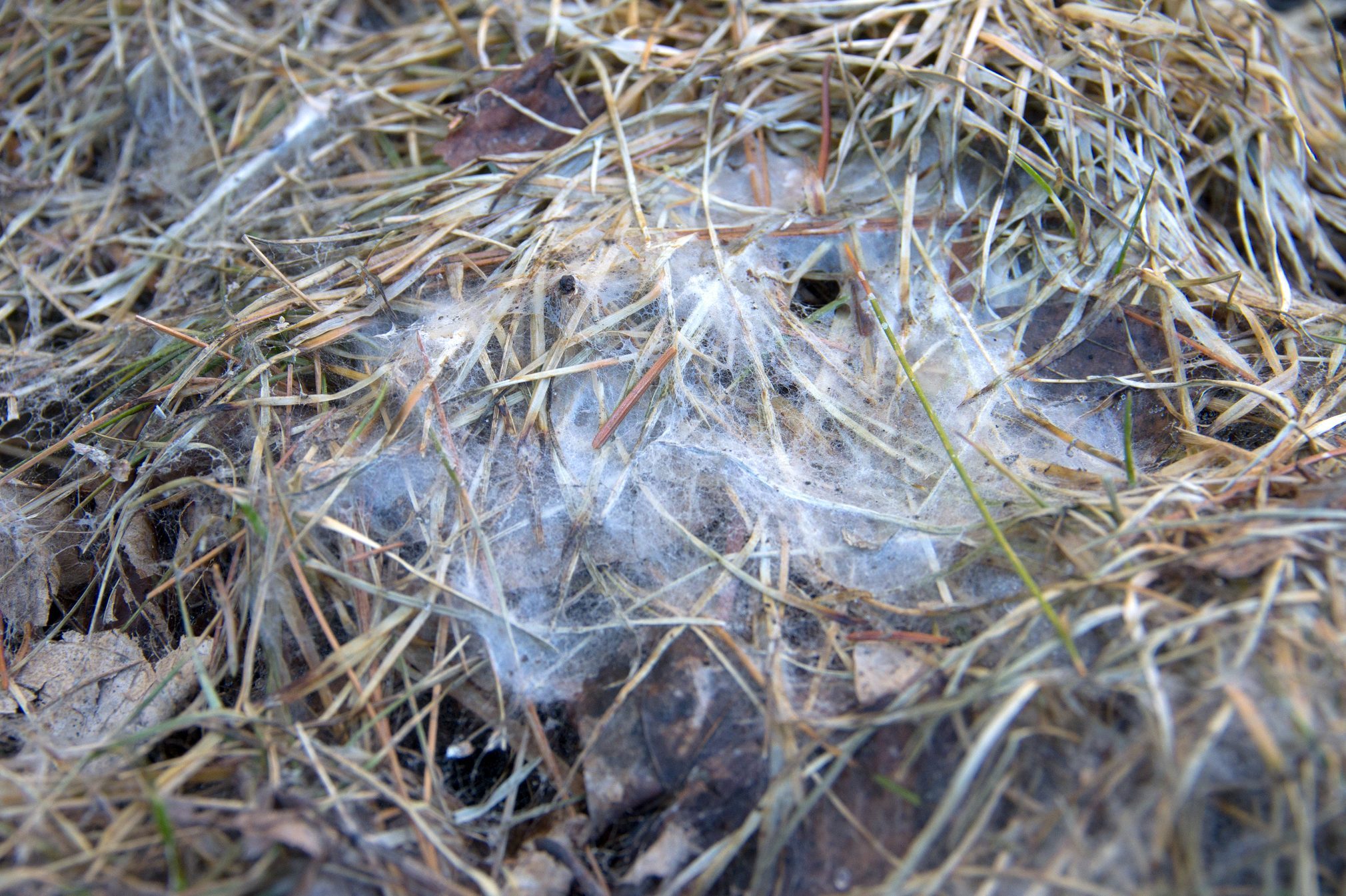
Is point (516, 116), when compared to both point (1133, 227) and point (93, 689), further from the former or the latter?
point (93, 689)

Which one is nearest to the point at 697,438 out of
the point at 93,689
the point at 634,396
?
the point at 634,396

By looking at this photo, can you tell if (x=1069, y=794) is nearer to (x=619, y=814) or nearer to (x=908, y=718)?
(x=908, y=718)

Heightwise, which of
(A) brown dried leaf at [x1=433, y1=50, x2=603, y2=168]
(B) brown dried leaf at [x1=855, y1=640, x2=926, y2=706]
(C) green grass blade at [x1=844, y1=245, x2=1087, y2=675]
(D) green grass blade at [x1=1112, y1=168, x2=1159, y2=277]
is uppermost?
(A) brown dried leaf at [x1=433, y1=50, x2=603, y2=168]

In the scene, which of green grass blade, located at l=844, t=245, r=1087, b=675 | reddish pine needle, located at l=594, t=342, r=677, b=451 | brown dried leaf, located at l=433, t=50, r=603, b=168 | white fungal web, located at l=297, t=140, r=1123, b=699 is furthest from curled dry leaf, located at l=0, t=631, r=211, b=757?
green grass blade, located at l=844, t=245, r=1087, b=675

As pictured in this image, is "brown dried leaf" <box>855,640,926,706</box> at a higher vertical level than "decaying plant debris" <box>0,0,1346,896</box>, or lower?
lower

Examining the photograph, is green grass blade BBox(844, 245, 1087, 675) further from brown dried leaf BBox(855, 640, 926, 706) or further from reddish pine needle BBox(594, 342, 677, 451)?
reddish pine needle BBox(594, 342, 677, 451)
